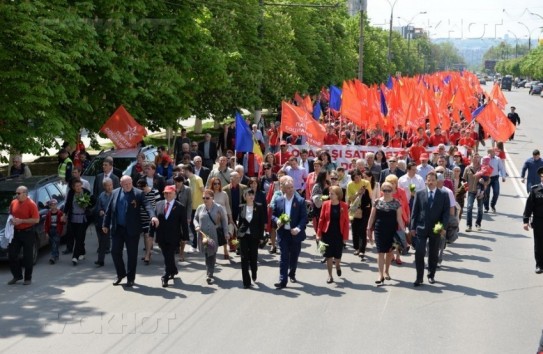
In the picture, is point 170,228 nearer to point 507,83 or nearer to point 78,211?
point 78,211

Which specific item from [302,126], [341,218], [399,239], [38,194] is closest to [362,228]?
[399,239]

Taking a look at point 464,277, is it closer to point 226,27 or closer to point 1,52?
point 1,52

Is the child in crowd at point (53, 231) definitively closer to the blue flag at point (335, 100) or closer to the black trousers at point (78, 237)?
the black trousers at point (78, 237)

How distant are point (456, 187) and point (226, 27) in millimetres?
17832

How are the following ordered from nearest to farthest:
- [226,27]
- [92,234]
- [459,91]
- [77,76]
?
[92,234]
[77,76]
[226,27]
[459,91]

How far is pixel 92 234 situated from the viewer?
744 inches

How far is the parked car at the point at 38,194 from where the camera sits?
15727mm

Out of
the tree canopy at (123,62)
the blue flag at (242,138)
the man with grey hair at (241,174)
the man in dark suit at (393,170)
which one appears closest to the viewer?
the man with grey hair at (241,174)

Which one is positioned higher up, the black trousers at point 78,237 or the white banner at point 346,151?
the white banner at point 346,151

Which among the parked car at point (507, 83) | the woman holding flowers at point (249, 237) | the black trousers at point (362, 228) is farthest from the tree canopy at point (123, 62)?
the parked car at point (507, 83)

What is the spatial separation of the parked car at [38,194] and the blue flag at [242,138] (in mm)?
4011

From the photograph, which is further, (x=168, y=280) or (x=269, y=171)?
(x=269, y=171)

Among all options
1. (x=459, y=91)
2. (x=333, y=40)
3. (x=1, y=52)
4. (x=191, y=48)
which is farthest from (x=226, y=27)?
(x=333, y=40)

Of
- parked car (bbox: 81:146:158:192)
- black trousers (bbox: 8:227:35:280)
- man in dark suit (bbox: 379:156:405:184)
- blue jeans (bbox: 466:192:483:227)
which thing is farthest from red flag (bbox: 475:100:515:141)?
black trousers (bbox: 8:227:35:280)
